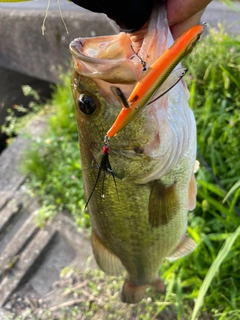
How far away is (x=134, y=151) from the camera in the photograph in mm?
1103

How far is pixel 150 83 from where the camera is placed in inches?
27.0

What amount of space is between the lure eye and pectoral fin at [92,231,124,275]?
737 millimetres

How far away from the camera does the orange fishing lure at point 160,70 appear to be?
65cm

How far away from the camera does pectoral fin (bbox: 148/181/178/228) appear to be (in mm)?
1263

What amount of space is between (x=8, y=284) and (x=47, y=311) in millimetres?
461

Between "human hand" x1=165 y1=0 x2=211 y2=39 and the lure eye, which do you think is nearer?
"human hand" x1=165 y1=0 x2=211 y2=39

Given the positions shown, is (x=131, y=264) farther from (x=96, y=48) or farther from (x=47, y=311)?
(x=47, y=311)

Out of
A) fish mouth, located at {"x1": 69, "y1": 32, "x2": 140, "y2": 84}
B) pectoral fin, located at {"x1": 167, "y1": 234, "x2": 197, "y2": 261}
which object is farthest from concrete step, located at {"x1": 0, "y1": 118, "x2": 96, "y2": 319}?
fish mouth, located at {"x1": 69, "y1": 32, "x2": 140, "y2": 84}

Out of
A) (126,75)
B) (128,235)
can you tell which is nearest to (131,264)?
(128,235)

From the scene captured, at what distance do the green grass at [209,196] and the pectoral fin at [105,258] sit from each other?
464 millimetres

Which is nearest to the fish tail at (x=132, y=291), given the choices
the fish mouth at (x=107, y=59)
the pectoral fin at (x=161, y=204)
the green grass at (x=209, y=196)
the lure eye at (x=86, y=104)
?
the green grass at (x=209, y=196)

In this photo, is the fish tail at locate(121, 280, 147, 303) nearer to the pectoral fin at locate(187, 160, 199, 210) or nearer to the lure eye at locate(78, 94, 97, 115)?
the pectoral fin at locate(187, 160, 199, 210)

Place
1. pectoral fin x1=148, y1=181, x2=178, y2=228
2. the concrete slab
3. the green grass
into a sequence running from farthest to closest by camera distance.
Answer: the concrete slab < the green grass < pectoral fin x1=148, y1=181, x2=178, y2=228

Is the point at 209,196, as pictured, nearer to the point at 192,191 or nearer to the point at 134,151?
the point at 192,191
